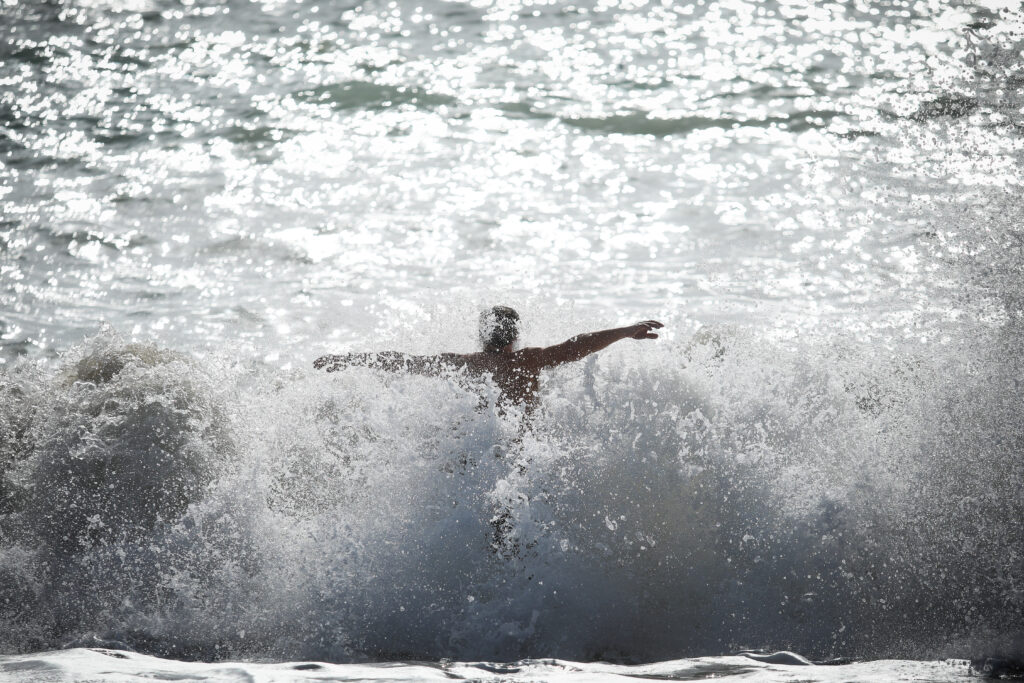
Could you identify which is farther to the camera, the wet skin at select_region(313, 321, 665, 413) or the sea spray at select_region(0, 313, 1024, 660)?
the wet skin at select_region(313, 321, 665, 413)

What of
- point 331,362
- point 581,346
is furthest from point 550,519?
point 331,362

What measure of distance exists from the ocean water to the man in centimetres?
19

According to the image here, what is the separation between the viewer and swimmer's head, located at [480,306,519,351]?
212 inches

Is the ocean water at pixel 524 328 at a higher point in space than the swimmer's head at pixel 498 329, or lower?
lower

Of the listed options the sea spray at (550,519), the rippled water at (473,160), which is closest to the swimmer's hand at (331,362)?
the sea spray at (550,519)

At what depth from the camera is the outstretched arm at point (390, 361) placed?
548 centimetres

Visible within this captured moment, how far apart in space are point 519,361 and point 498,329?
8.6 inches

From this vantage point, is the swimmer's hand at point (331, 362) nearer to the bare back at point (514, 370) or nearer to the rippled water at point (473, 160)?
the bare back at point (514, 370)

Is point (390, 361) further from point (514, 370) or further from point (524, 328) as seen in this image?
point (524, 328)

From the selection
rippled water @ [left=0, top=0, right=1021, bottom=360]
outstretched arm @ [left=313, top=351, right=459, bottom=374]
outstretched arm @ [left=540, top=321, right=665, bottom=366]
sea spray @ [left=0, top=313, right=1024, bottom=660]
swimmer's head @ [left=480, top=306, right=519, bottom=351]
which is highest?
swimmer's head @ [left=480, top=306, right=519, bottom=351]

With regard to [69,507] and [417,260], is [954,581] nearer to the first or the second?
[69,507]

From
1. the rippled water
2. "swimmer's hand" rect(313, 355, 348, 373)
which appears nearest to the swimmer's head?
"swimmer's hand" rect(313, 355, 348, 373)

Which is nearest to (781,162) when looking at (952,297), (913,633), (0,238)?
(952,297)

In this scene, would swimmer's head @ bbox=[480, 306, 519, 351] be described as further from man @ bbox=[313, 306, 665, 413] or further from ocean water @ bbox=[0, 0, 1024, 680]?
ocean water @ bbox=[0, 0, 1024, 680]
